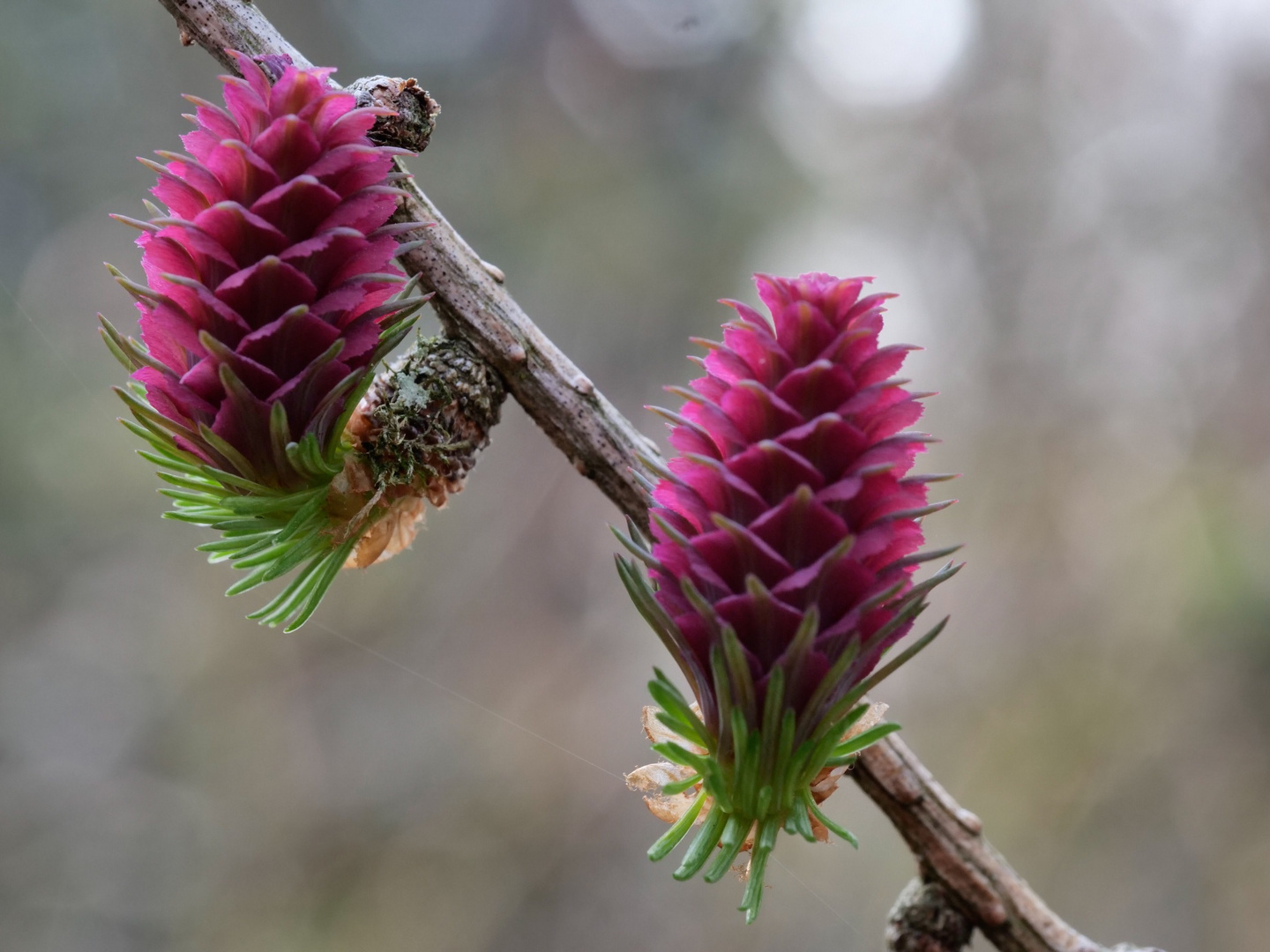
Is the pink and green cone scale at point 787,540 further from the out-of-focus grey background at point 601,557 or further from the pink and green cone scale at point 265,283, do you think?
the out-of-focus grey background at point 601,557

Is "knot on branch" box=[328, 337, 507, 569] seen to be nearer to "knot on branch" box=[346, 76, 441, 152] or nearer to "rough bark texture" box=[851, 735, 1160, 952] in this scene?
"knot on branch" box=[346, 76, 441, 152]

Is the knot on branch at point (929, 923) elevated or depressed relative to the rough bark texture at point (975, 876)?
depressed

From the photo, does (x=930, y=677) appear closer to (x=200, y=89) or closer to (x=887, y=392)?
(x=887, y=392)

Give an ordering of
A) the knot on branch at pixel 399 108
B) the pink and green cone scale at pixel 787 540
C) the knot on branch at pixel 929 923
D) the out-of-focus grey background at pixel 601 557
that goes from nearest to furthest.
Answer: the pink and green cone scale at pixel 787 540 → the knot on branch at pixel 399 108 → the knot on branch at pixel 929 923 → the out-of-focus grey background at pixel 601 557

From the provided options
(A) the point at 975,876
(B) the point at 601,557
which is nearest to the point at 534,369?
(A) the point at 975,876

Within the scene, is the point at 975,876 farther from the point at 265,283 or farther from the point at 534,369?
the point at 265,283

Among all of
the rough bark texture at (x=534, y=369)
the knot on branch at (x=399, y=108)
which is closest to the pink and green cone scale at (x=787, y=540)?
the rough bark texture at (x=534, y=369)

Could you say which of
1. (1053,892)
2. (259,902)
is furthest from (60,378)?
(1053,892)
